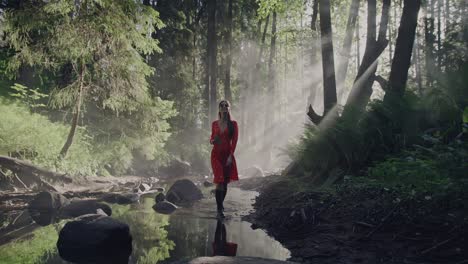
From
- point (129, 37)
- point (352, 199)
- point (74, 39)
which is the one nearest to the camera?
point (352, 199)

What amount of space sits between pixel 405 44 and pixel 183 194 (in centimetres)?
702

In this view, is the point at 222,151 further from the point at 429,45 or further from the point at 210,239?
the point at 429,45

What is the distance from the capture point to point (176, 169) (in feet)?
74.0

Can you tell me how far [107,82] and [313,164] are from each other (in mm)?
7176

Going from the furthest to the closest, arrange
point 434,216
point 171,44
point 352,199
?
point 171,44 → point 352,199 → point 434,216

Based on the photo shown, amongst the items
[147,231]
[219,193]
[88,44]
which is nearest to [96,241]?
[147,231]

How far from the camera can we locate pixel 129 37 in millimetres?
12195

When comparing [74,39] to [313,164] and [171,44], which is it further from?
[171,44]

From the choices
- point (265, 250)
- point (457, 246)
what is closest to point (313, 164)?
point (265, 250)

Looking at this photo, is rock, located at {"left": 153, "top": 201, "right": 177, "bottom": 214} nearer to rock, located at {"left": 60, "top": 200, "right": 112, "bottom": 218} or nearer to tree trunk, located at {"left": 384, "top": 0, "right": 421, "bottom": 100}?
rock, located at {"left": 60, "top": 200, "right": 112, "bottom": 218}

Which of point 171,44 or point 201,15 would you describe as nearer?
point 171,44

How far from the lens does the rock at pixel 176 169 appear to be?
2214 centimetres

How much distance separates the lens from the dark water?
4.87m

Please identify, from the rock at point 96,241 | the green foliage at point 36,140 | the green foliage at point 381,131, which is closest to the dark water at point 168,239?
the rock at point 96,241
